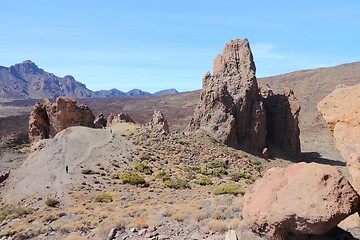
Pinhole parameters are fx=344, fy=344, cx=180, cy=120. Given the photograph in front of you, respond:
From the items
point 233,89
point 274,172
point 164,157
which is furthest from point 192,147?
point 274,172

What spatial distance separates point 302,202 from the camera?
7680mm

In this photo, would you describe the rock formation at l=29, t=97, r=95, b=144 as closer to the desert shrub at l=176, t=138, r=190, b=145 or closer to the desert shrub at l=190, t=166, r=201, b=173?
the desert shrub at l=176, t=138, r=190, b=145

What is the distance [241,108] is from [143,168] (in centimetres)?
1478

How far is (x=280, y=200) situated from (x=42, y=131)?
44768 millimetres

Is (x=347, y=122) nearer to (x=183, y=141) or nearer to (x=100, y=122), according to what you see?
(x=183, y=141)

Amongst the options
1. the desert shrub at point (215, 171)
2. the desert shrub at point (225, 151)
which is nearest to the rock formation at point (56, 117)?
the desert shrub at point (225, 151)

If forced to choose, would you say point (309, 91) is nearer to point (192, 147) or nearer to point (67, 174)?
point (192, 147)

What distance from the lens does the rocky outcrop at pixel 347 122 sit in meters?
7.88

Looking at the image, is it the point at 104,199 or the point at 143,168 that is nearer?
the point at 104,199

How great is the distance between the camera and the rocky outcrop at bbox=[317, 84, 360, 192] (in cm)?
788

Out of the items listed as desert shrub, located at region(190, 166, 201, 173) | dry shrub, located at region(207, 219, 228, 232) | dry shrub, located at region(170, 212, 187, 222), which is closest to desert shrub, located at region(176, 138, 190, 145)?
desert shrub, located at region(190, 166, 201, 173)

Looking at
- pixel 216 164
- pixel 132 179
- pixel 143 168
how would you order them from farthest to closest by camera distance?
pixel 216 164, pixel 143 168, pixel 132 179

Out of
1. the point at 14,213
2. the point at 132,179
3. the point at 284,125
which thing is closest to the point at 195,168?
the point at 132,179

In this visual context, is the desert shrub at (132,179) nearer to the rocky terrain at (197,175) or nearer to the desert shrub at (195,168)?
the rocky terrain at (197,175)
